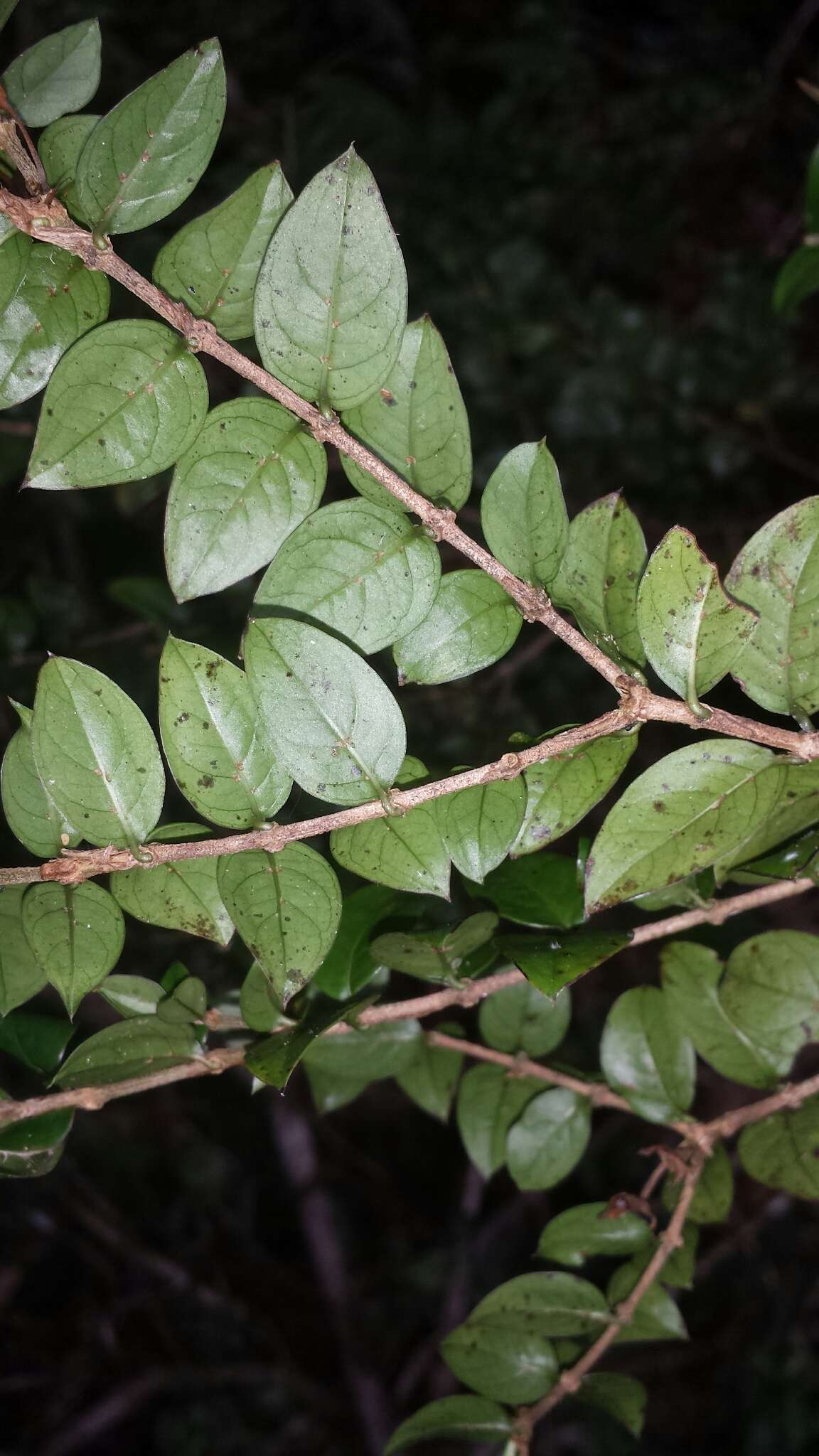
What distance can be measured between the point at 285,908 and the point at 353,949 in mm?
149

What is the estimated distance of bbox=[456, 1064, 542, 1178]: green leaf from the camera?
3.24ft

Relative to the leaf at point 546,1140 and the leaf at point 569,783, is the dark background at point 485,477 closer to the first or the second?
the leaf at point 546,1140

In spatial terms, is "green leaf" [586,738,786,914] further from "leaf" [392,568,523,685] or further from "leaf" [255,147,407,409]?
"leaf" [255,147,407,409]

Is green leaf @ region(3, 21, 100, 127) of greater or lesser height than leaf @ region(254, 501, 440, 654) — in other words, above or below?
above

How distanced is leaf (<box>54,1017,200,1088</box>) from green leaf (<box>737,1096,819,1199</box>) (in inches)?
19.7

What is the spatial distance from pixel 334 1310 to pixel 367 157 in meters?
2.61

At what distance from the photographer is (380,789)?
2.29ft

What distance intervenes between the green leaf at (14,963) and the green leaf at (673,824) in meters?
0.44

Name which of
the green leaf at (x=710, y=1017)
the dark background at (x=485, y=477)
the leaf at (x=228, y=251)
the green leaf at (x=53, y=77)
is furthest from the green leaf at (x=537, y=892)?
the dark background at (x=485, y=477)

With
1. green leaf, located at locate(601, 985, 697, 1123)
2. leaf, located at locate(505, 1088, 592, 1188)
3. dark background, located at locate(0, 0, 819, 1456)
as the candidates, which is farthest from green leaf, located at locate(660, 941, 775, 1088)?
dark background, located at locate(0, 0, 819, 1456)

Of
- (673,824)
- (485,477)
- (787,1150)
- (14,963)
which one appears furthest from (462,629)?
(485,477)

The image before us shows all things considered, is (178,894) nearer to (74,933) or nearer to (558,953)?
(74,933)

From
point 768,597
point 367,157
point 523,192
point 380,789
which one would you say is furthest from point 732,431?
point 380,789

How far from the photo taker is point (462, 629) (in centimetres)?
72
